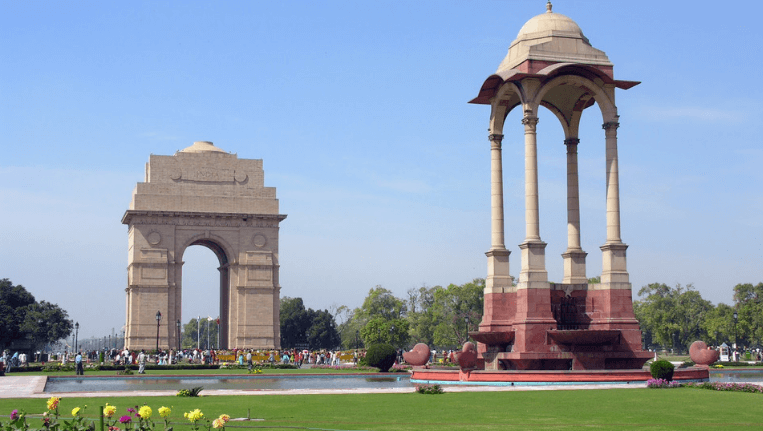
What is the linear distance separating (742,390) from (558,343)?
6.61 m

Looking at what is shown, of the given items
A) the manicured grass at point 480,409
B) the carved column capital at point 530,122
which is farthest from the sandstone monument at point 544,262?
the manicured grass at point 480,409

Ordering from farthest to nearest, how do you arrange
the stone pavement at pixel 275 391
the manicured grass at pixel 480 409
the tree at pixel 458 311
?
the tree at pixel 458 311
the stone pavement at pixel 275 391
the manicured grass at pixel 480 409

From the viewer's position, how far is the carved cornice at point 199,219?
6725 cm

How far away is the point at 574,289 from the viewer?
3127cm

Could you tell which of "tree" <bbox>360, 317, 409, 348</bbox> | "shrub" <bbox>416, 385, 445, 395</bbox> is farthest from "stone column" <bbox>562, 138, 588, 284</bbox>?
"tree" <bbox>360, 317, 409, 348</bbox>

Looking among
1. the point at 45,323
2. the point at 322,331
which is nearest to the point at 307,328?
the point at 322,331

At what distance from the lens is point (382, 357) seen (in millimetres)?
40281

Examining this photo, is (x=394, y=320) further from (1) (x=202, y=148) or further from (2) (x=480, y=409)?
(2) (x=480, y=409)

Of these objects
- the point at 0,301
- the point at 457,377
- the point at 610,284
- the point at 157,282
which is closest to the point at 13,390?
the point at 457,377

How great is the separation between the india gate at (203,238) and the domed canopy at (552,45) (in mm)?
40053

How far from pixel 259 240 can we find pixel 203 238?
13.2 feet

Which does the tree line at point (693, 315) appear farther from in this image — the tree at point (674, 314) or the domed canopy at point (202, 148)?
the domed canopy at point (202, 148)

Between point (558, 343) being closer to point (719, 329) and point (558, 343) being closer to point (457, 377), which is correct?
point (457, 377)

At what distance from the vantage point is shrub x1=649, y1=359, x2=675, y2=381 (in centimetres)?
2580
